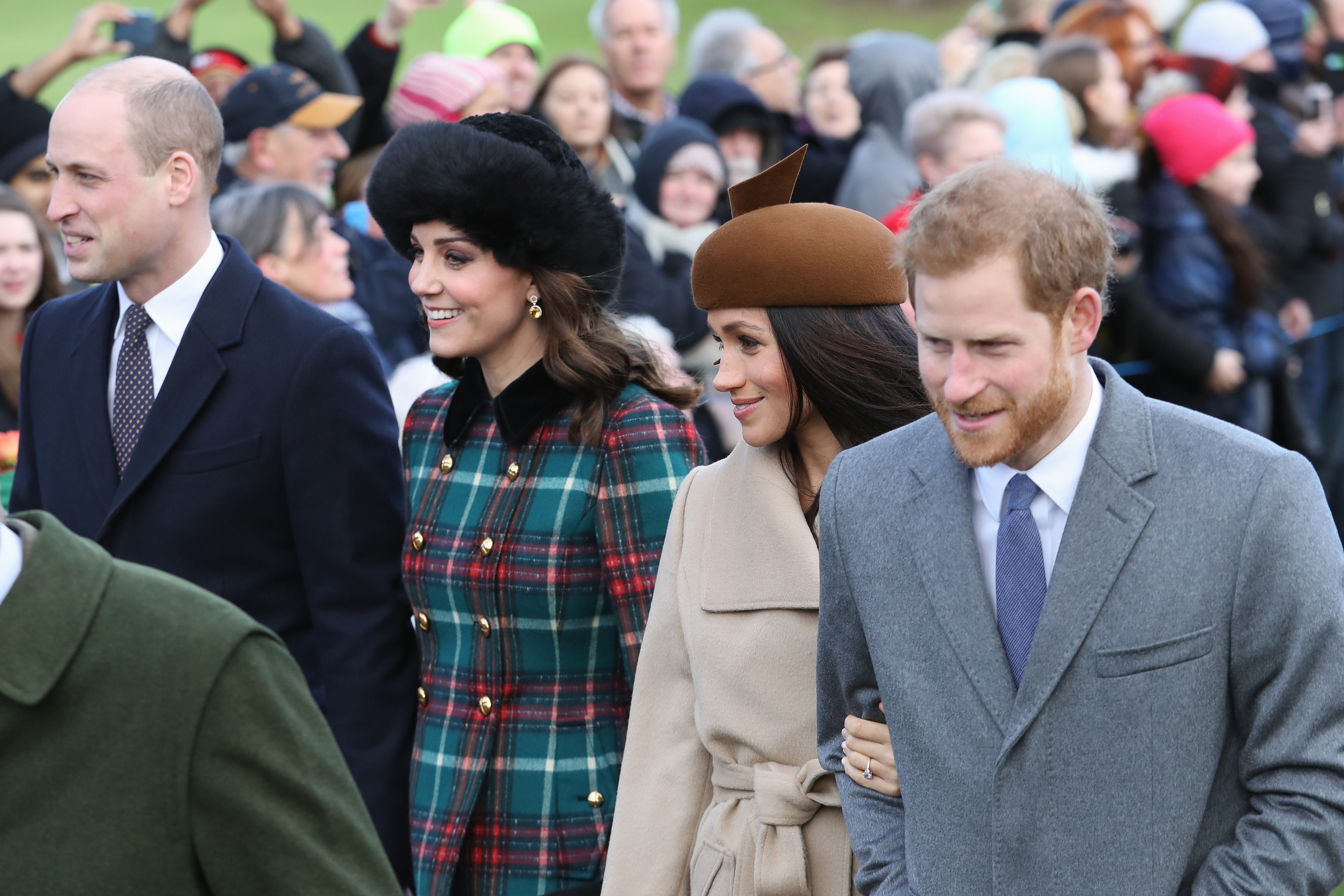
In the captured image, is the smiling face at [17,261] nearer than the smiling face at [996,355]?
No

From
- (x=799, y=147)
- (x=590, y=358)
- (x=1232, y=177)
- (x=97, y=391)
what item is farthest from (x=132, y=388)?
(x=1232, y=177)

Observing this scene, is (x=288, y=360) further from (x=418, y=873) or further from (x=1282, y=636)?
(x=1282, y=636)

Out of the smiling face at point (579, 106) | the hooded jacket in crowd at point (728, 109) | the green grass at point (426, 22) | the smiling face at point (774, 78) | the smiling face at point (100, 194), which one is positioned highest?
the smiling face at point (100, 194)

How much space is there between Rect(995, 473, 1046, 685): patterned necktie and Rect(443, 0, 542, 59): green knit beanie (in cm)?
562

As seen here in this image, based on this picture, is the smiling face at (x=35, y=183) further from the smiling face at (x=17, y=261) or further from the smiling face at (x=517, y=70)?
the smiling face at (x=517, y=70)

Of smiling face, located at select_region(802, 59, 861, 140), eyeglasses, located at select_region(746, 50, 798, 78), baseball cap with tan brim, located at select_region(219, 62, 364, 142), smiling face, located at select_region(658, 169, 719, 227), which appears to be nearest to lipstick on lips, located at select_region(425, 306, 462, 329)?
baseball cap with tan brim, located at select_region(219, 62, 364, 142)

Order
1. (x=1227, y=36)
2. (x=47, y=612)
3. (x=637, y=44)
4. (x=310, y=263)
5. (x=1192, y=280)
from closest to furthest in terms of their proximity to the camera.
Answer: (x=47, y=612), (x=310, y=263), (x=1192, y=280), (x=637, y=44), (x=1227, y=36)

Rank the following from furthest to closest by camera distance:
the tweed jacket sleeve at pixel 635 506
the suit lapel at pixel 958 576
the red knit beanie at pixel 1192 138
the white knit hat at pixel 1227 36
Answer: the white knit hat at pixel 1227 36
the red knit beanie at pixel 1192 138
the tweed jacket sleeve at pixel 635 506
the suit lapel at pixel 958 576

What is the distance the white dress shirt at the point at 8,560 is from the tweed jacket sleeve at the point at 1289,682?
4.83 ft

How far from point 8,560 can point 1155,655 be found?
4.57 ft

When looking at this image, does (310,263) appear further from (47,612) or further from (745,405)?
(47,612)

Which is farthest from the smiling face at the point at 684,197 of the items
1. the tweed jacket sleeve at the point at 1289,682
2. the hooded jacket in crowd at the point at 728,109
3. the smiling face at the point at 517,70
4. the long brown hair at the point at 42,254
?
the tweed jacket sleeve at the point at 1289,682

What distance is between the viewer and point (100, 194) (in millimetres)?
3166

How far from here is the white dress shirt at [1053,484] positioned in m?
2.17
